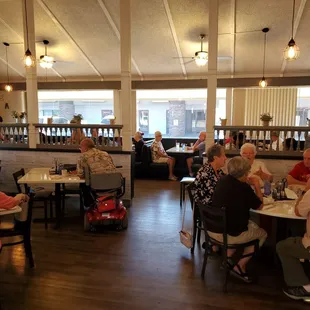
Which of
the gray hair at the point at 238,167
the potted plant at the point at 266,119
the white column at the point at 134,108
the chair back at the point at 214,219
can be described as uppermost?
the white column at the point at 134,108

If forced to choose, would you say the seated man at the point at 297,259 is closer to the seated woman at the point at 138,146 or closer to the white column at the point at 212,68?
the white column at the point at 212,68

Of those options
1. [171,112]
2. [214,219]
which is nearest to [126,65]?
[214,219]

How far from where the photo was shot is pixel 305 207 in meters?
2.50

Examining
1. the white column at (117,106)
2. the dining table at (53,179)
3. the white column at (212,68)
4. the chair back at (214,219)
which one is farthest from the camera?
the white column at (117,106)

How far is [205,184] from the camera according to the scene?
3164 millimetres

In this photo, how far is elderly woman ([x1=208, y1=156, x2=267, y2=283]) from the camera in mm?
2689

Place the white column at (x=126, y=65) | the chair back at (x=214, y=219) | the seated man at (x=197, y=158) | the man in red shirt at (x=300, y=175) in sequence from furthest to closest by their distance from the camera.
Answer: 1. the seated man at (x=197, y=158)
2. the white column at (x=126, y=65)
3. the man in red shirt at (x=300, y=175)
4. the chair back at (x=214, y=219)

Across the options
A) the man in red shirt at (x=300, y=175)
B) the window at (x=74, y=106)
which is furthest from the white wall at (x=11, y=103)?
the man in red shirt at (x=300, y=175)

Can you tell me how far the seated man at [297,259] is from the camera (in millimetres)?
2543

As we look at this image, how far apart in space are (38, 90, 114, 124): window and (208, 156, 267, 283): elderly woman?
9.74 meters

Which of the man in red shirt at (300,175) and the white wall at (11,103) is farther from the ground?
the white wall at (11,103)

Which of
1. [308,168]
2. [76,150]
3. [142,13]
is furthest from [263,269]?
[142,13]

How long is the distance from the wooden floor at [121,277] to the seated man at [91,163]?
21.3 inches

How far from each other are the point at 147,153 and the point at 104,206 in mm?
3708
